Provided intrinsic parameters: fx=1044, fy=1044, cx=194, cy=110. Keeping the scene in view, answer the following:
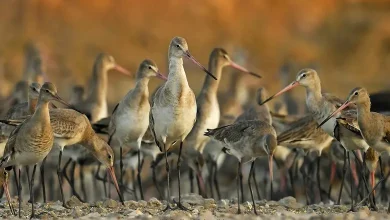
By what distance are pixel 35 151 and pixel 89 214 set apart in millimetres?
914

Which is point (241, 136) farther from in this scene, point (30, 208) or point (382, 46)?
point (382, 46)

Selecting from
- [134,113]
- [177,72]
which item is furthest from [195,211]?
[134,113]

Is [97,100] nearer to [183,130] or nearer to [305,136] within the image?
[305,136]

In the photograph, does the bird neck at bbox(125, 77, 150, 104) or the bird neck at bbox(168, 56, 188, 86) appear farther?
the bird neck at bbox(125, 77, 150, 104)

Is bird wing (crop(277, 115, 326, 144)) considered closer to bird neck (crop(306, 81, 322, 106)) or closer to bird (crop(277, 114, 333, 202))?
bird (crop(277, 114, 333, 202))

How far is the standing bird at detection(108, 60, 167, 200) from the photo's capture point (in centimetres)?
1367

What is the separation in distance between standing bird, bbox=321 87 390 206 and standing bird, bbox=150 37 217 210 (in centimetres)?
187

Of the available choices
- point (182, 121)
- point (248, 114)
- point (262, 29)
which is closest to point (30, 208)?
point (182, 121)

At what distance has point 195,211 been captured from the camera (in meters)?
11.6

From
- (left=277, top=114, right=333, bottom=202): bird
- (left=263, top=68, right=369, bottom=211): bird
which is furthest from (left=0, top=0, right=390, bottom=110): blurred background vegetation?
(left=263, top=68, right=369, bottom=211): bird

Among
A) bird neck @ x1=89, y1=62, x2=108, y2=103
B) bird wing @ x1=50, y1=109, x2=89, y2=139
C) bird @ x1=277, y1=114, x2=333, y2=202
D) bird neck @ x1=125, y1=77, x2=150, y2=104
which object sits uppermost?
bird neck @ x1=89, y1=62, x2=108, y2=103

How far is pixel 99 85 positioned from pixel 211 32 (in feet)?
162

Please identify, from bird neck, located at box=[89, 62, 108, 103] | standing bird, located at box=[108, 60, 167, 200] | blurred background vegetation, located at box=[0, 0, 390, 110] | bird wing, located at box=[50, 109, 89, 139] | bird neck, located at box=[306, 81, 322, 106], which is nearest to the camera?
bird wing, located at box=[50, 109, 89, 139]

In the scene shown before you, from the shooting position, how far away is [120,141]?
14.0m
